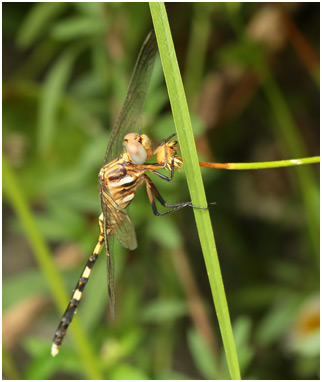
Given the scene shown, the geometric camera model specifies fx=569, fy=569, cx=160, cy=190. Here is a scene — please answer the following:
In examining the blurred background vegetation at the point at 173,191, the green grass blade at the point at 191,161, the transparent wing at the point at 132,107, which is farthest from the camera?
the blurred background vegetation at the point at 173,191

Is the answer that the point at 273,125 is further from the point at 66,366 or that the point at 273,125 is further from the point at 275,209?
the point at 66,366

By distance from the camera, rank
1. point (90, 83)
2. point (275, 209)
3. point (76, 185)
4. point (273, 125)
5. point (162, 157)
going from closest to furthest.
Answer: point (162, 157), point (76, 185), point (90, 83), point (273, 125), point (275, 209)

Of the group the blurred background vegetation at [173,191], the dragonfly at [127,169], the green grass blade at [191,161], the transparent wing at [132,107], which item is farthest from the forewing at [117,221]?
the green grass blade at [191,161]

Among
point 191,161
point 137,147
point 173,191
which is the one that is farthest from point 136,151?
point 173,191

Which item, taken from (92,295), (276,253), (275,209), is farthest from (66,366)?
(275,209)

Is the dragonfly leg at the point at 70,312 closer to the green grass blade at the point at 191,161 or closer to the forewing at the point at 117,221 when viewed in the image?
the forewing at the point at 117,221

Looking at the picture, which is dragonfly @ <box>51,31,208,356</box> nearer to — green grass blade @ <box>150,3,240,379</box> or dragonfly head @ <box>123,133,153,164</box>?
dragonfly head @ <box>123,133,153,164</box>

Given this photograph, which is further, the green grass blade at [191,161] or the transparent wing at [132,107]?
the transparent wing at [132,107]
